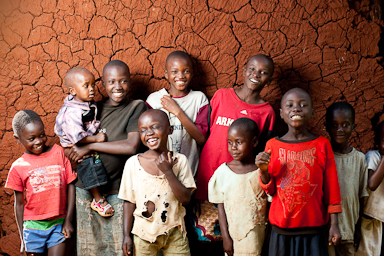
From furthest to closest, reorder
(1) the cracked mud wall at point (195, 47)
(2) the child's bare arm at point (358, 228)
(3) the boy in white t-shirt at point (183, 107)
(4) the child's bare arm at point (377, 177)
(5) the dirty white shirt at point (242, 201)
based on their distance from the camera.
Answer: (1) the cracked mud wall at point (195, 47)
(3) the boy in white t-shirt at point (183, 107)
(2) the child's bare arm at point (358, 228)
(4) the child's bare arm at point (377, 177)
(5) the dirty white shirt at point (242, 201)

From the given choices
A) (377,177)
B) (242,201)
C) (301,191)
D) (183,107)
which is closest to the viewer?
(301,191)

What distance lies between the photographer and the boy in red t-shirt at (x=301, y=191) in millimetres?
2031

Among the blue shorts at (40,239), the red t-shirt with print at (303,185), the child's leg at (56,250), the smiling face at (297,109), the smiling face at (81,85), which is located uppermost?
the smiling face at (81,85)

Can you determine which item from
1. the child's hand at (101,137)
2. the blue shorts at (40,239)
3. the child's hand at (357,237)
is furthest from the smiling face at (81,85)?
the child's hand at (357,237)

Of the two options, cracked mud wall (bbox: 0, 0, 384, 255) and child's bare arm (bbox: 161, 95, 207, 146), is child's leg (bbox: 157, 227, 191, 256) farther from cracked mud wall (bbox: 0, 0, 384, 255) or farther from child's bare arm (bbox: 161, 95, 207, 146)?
cracked mud wall (bbox: 0, 0, 384, 255)

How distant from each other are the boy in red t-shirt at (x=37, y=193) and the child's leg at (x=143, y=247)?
68cm

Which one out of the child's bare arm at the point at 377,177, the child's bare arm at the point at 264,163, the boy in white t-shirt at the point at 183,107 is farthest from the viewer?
the boy in white t-shirt at the point at 183,107

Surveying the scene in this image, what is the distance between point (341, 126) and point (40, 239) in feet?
8.86

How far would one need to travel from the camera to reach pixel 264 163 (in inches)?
75.9

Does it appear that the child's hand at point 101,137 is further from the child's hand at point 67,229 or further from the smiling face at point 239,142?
the smiling face at point 239,142

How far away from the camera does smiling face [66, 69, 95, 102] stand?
2.52 m

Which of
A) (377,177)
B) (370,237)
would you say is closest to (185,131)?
(377,177)

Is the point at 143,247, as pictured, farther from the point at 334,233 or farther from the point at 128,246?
the point at 334,233

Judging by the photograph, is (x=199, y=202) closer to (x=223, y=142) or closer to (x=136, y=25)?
(x=223, y=142)
